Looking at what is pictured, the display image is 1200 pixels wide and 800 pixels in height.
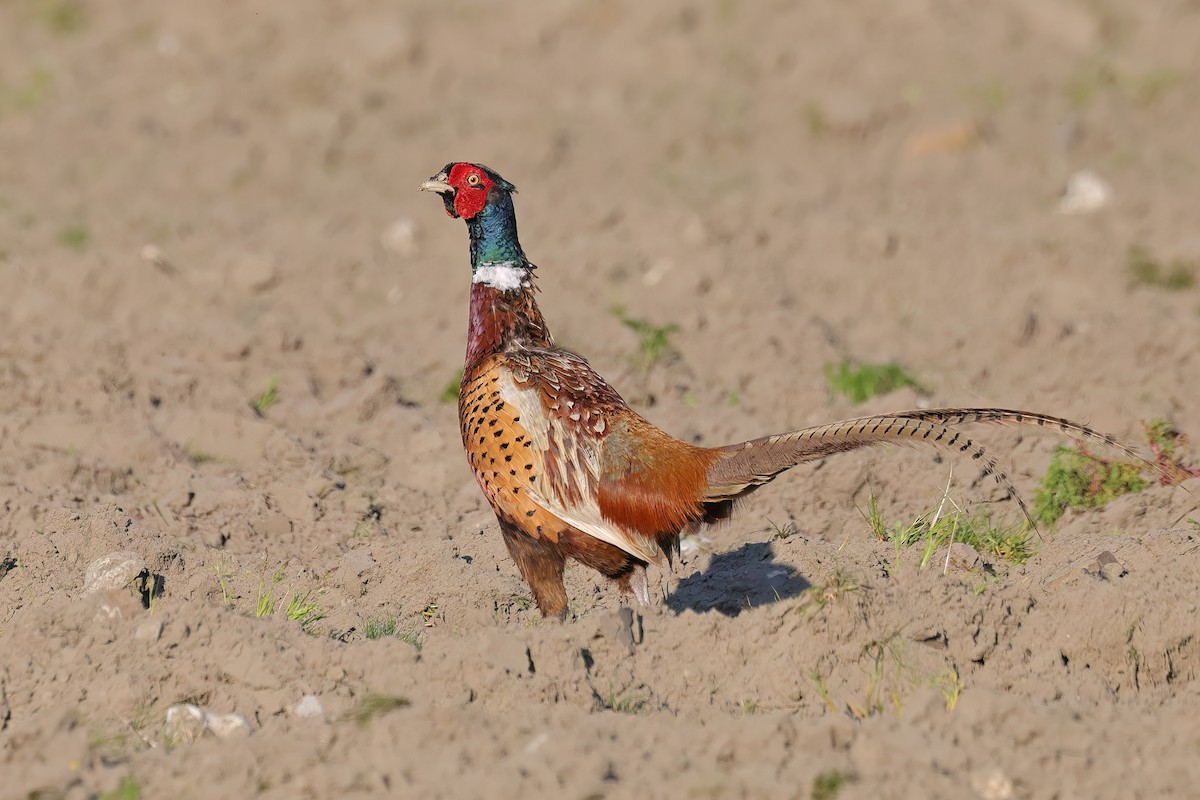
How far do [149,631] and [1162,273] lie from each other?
6.90 meters

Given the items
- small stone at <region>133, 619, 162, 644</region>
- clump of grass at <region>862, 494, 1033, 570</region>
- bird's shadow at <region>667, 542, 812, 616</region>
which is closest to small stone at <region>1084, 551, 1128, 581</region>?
clump of grass at <region>862, 494, 1033, 570</region>

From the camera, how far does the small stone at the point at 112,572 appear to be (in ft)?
17.0

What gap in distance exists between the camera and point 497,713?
4387 mm

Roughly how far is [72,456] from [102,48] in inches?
314

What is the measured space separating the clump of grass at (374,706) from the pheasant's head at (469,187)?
7.27 feet

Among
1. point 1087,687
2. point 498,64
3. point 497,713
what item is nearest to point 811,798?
point 497,713

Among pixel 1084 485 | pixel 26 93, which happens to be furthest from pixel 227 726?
pixel 26 93

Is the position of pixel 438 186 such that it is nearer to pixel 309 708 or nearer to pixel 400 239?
pixel 309 708

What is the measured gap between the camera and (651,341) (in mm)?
8125

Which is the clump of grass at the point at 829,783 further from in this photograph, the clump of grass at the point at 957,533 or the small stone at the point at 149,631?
the small stone at the point at 149,631

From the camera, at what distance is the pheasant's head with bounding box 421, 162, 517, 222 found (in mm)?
5809

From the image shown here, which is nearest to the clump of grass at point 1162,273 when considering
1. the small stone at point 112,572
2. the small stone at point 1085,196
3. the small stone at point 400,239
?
the small stone at point 1085,196

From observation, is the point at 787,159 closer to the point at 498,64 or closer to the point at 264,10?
the point at 498,64

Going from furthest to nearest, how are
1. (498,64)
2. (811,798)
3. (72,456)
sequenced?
(498,64) < (72,456) < (811,798)
